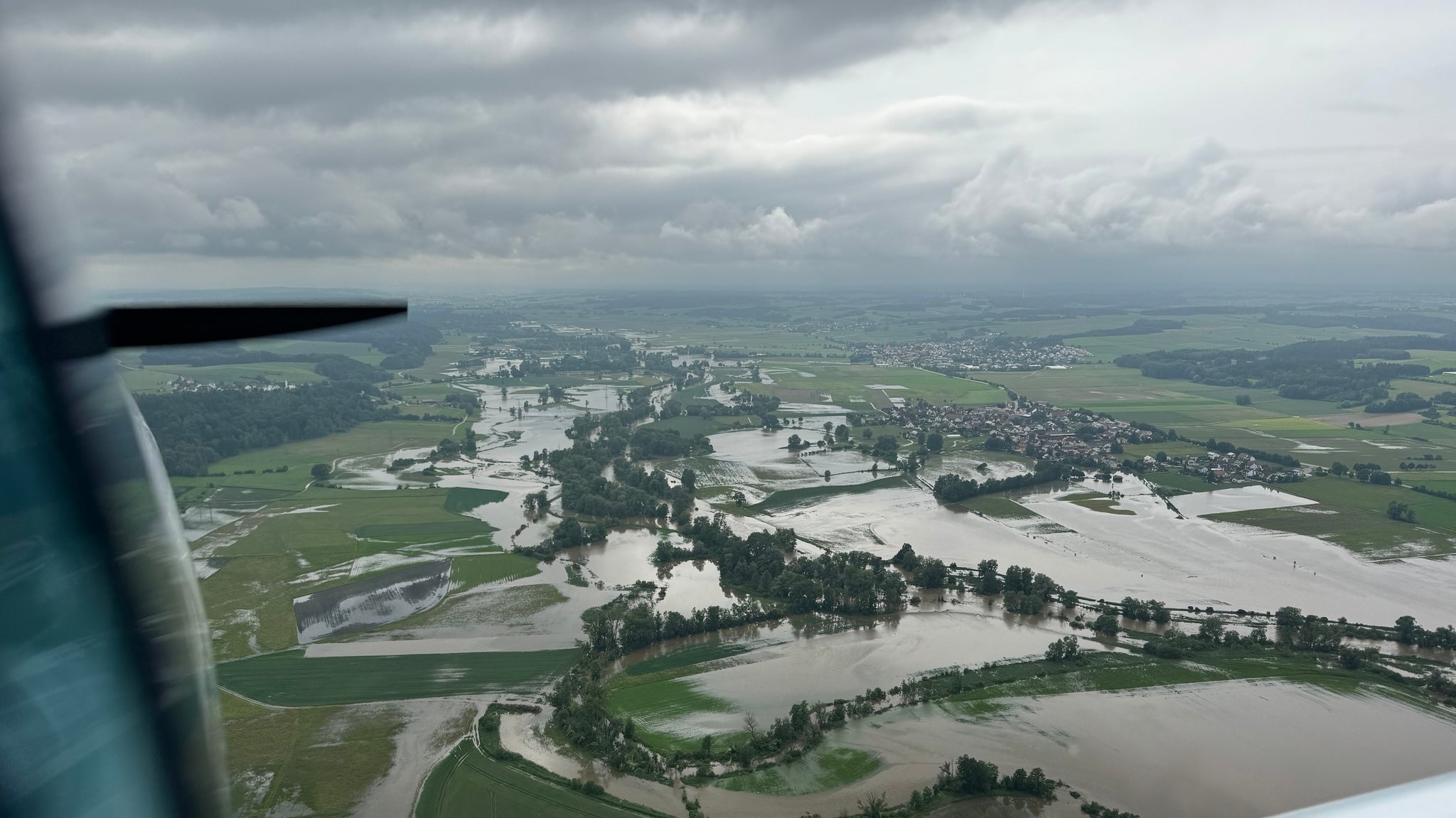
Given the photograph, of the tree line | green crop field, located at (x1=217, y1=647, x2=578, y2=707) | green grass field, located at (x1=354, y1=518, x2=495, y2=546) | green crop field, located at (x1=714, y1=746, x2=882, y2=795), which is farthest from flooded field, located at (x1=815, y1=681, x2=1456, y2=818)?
the tree line

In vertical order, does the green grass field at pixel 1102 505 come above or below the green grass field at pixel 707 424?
below

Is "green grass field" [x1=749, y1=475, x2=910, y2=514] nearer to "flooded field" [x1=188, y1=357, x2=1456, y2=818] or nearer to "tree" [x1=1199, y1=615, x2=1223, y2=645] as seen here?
"flooded field" [x1=188, y1=357, x2=1456, y2=818]

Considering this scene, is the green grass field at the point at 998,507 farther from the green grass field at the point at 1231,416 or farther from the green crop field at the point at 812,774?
the green crop field at the point at 812,774

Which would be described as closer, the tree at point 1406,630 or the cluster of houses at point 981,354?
the tree at point 1406,630

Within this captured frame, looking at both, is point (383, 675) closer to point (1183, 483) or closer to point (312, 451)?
point (312, 451)

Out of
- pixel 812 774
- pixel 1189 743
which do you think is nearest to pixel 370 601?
pixel 812 774

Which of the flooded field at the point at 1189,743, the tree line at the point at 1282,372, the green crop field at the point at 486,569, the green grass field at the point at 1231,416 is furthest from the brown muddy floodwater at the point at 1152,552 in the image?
the tree line at the point at 1282,372

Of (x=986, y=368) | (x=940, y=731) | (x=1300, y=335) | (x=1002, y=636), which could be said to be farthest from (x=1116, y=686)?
(x=1300, y=335)
